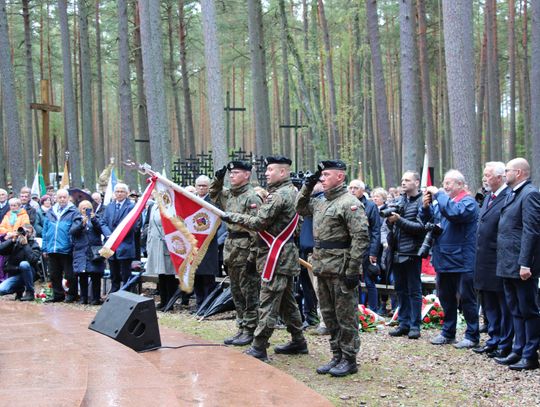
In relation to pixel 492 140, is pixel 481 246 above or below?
below

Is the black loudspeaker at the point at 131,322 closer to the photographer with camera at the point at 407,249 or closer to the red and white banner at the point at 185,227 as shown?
the red and white banner at the point at 185,227

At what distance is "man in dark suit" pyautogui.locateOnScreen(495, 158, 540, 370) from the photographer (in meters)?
6.95

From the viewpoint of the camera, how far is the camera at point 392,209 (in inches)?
334

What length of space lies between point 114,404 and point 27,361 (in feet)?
4.17

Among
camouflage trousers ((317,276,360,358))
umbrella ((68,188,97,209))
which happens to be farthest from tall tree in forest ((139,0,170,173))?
camouflage trousers ((317,276,360,358))

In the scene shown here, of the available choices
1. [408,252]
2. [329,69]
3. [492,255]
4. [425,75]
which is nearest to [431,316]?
[408,252]

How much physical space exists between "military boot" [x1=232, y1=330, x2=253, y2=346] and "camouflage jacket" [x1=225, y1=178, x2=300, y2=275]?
1086 mm

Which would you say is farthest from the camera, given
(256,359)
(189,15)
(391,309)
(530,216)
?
(189,15)

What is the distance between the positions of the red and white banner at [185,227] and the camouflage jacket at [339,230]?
191cm

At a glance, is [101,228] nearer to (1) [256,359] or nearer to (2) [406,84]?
(1) [256,359]

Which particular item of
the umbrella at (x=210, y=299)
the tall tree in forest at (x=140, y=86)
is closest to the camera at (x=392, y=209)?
the umbrella at (x=210, y=299)

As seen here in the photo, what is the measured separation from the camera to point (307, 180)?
24.0 feet

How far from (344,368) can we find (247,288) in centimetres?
189

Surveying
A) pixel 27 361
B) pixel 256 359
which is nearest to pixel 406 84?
pixel 256 359
